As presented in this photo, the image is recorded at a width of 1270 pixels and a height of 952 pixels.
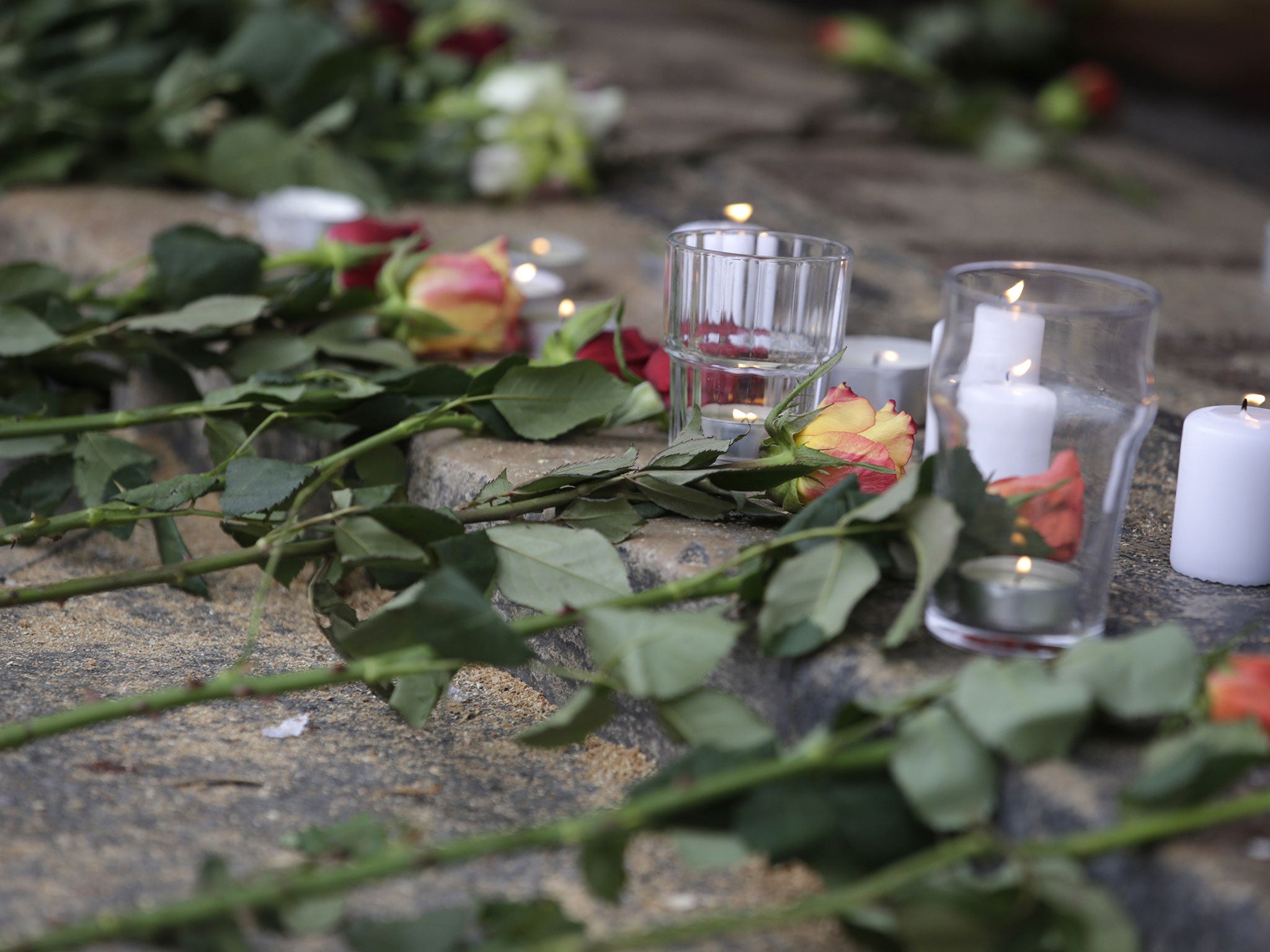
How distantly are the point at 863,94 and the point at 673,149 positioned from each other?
49 cm

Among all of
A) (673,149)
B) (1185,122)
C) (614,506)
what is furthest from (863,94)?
(614,506)

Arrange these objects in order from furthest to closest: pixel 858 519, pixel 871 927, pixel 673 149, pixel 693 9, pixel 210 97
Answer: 1. pixel 693 9
2. pixel 673 149
3. pixel 210 97
4. pixel 858 519
5. pixel 871 927

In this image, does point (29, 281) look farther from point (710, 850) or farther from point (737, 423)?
point (710, 850)

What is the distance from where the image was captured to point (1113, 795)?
533 mm

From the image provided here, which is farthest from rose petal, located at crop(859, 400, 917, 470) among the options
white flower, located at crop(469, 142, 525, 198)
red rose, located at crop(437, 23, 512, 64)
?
red rose, located at crop(437, 23, 512, 64)

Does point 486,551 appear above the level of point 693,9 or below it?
below

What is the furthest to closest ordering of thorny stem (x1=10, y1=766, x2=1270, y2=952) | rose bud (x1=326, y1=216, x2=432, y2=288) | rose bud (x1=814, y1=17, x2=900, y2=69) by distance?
1. rose bud (x1=814, y1=17, x2=900, y2=69)
2. rose bud (x1=326, y1=216, x2=432, y2=288)
3. thorny stem (x1=10, y1=766, x2=1270, y2=952)

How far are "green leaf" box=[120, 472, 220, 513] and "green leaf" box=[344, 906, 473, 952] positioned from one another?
0.34 metres

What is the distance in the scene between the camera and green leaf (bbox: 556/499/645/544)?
76cm

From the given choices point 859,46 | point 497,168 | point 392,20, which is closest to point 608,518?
point 497,168

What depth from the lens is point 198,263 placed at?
3.43 feet

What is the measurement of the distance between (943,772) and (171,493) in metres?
0.48

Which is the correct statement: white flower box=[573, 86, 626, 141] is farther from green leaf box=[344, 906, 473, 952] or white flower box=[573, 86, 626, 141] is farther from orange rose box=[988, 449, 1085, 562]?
green leaf box=[344, 906, 473, 952]

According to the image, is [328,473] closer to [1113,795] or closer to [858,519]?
[858,519]
